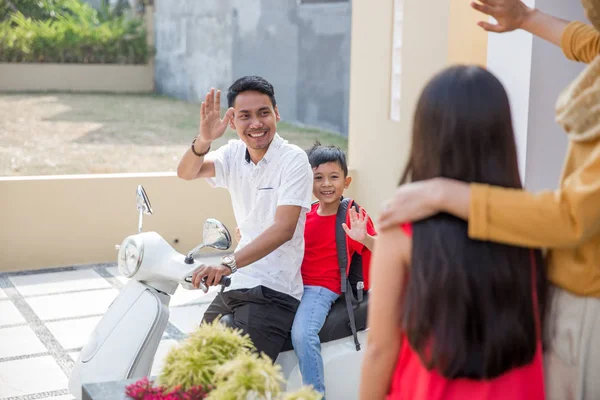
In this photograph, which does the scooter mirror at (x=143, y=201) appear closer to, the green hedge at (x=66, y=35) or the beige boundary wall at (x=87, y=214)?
the beige boundary wall at (x=87, y=214)

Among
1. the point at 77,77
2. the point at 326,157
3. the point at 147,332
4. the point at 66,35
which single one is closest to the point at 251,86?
the point at 326,157

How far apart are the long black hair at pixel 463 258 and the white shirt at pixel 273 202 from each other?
1160 millimetres

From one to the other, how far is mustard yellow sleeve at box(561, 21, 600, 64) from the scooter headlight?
137 centimetres

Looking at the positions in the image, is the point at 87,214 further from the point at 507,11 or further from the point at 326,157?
the point at 507,11

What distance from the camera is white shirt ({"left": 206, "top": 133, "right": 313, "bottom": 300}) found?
8.51 feet

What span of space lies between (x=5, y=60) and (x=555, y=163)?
488 inches

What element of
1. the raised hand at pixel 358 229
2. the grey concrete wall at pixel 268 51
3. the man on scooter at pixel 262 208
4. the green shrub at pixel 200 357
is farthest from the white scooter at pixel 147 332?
the grey concrete wall at pixel 268 51

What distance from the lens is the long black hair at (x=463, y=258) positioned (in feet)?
4.58

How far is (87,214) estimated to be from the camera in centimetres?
544

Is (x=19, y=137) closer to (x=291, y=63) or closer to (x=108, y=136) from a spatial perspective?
(x=108, y=136)

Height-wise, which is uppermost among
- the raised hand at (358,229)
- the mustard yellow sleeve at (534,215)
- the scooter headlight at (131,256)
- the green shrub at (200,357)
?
the mustard yellow sleeve at (534,215)

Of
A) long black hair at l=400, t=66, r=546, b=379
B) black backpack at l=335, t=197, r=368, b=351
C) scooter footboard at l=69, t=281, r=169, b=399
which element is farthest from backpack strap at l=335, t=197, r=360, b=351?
long black hair at l=400, t=66, r=546, b=379

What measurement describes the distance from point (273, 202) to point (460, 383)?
4.26 feet

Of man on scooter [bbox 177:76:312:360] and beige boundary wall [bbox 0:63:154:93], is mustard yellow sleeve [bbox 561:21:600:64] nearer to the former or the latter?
man on scooter [bbox 177:76:312:360]
